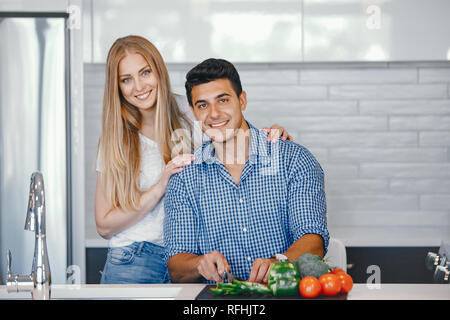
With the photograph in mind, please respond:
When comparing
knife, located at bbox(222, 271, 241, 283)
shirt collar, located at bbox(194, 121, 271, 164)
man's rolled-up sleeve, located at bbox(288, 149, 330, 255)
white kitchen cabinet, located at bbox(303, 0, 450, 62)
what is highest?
white kitchen cabinet, located at bbox(303, 0, 450, 62)

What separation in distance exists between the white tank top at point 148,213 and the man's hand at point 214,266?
562mm

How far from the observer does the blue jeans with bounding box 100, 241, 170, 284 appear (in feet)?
7.28

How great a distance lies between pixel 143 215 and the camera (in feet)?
7.45

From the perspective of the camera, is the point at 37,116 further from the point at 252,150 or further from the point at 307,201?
the point at 307,201

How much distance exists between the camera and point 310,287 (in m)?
1.44

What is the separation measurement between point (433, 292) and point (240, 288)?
0.53 meters

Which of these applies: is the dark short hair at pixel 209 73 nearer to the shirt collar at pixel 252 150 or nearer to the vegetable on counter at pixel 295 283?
the shirt collar at pixel 252 150

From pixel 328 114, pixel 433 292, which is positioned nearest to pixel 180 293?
pixel 433 292

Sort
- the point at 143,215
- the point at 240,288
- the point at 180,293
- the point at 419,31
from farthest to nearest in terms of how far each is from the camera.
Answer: the point at 419,31 < the point at 143,215 < the point at 180,293 < the point at 240,288

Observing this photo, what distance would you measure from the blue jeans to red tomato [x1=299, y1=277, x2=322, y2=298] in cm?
87

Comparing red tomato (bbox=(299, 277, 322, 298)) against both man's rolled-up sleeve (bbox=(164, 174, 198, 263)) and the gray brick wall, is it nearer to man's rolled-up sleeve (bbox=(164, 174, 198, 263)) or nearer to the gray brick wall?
man's rolled-up sleeve (bbox=(164, 174, 198, 263))

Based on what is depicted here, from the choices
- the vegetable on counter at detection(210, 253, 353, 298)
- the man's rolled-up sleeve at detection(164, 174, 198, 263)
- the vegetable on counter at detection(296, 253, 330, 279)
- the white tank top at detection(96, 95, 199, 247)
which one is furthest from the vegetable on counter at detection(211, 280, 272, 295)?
the white tank top at detection(96, 95, 199, 247)

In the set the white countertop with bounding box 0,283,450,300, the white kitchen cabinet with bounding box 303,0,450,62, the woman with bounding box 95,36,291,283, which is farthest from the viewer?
the white kitchen cabinet with bounding box 303,0,450,62

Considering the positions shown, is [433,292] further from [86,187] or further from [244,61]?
[86,187]
